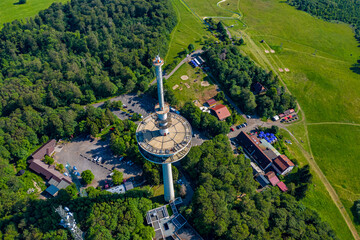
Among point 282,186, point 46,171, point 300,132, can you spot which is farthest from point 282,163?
point 46,171

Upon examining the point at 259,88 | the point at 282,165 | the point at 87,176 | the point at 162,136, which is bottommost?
the point at 282,165

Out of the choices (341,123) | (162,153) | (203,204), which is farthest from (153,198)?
(341,123)

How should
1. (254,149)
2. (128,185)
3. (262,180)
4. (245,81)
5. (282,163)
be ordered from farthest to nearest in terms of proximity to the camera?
1. (245,81)
2. (254,149)
3. (282,163)
4. (262,180)
5. (128,185)

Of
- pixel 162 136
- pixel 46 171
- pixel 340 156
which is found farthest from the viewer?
pixel 340 156

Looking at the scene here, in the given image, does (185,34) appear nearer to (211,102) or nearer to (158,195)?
(211,102)

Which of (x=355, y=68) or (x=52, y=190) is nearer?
(x=52, y=190)

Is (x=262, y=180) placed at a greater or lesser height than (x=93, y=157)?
lesser

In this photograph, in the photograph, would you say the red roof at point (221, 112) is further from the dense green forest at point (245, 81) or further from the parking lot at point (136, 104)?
the parking lot at point (136, 104)

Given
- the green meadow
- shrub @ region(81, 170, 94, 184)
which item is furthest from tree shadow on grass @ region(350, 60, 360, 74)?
shrub @ region(81, 170, 94, 184)

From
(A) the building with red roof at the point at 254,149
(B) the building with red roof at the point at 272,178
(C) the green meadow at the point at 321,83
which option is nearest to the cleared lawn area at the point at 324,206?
(C) the green meadow at the point at 321,83
